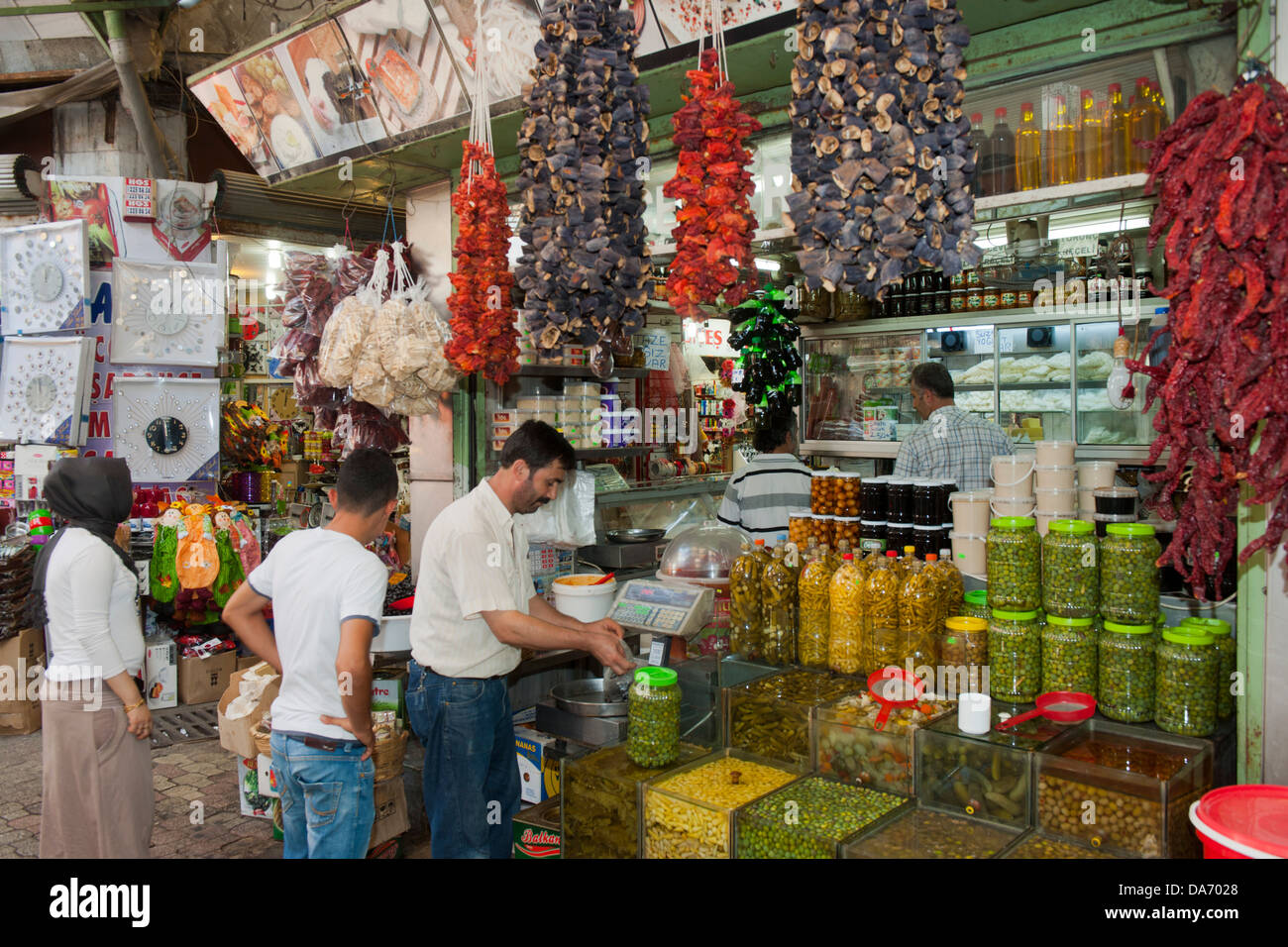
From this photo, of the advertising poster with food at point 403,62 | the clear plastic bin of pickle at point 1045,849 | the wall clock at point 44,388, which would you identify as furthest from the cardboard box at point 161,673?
the clear plastic bin of pickle at point 1045,849

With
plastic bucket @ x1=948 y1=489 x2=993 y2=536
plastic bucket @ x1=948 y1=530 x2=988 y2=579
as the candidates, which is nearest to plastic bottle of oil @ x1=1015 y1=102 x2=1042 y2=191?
plastic bucket @ x1=948 y1=489 x2=993 y2=536

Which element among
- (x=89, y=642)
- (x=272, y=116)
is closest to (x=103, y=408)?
(x=272, y=116)

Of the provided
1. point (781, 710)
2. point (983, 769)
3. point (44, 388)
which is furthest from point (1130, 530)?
point (44, 388)

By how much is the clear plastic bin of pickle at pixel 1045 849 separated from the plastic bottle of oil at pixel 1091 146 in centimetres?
229

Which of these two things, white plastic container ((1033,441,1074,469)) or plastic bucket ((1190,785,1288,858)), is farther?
white plastic container ((1033,441,1074,469))

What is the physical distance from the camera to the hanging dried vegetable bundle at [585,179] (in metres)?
3.11

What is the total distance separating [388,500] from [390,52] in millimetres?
3345

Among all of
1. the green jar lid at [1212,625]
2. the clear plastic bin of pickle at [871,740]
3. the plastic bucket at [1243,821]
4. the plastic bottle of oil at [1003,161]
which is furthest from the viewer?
the plastic bottle of oil at [1003,161]

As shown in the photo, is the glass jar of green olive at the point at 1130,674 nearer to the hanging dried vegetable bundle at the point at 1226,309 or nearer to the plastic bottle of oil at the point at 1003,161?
the hanging dried vegetable bundle at the point at 1226,309

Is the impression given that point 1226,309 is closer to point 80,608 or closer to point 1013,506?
point 1013,506

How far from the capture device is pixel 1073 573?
2609 millimetres

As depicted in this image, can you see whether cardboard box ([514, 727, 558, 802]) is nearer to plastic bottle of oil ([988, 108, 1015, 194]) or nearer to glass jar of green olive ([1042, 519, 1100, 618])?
glass jar of green olive ([1042, 519, 1100, 618])

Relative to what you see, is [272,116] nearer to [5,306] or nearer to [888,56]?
[5,306]

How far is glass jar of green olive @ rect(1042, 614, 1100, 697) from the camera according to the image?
2.59 metres
